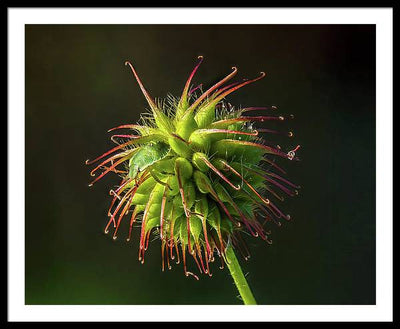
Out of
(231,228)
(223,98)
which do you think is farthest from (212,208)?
(223,98)

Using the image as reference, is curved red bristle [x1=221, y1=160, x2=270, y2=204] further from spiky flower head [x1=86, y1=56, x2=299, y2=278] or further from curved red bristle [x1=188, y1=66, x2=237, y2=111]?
curved red bristle [x1=188, y1=66, x2=237, y2=111]

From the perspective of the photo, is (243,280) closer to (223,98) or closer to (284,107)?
(223,98)

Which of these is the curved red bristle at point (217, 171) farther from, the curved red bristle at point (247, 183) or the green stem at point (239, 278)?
the green stem at point (239, 278)

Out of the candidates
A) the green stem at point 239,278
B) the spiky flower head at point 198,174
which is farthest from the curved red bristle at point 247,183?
the green stem at point 239,278

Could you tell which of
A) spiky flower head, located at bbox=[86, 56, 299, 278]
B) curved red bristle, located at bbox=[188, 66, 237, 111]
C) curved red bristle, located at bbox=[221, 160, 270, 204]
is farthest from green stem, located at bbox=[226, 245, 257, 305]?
curved red bristle, located at bbox=[188, 66, 237, 111]

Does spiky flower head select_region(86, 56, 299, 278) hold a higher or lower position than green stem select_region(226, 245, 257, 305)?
higher

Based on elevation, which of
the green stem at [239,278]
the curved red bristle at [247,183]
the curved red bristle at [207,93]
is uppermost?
the curved red bristle at [207,93]

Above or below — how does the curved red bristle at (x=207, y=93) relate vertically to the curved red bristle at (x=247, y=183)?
above
